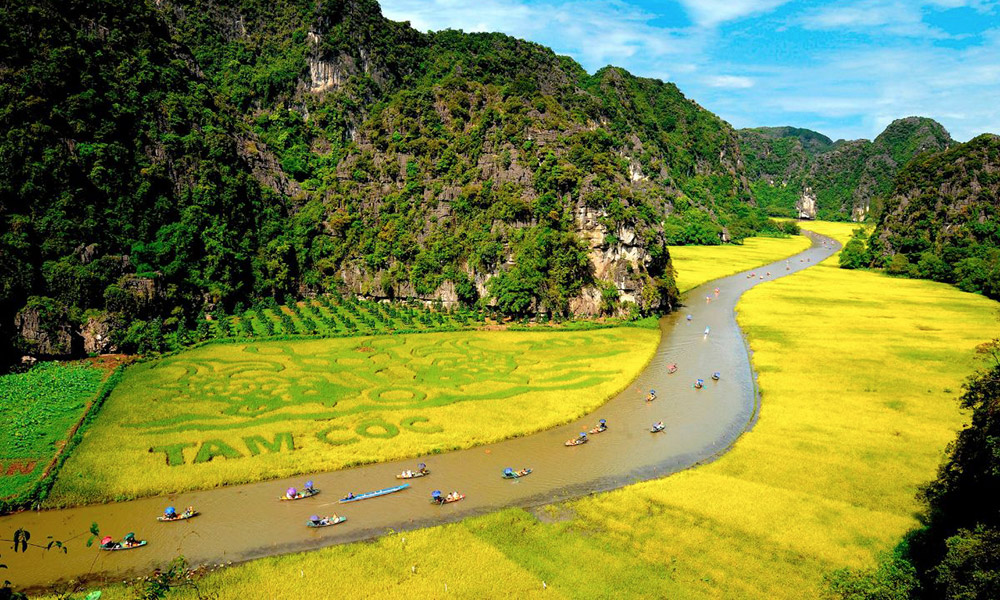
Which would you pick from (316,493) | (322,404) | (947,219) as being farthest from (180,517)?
(947,219)

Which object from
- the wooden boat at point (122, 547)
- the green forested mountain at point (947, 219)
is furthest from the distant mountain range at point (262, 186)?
the green forested mountain at point (947, 219)

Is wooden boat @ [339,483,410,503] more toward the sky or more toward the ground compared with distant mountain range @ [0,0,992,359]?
more toward the ground

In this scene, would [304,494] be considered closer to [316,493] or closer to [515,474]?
[316,493]

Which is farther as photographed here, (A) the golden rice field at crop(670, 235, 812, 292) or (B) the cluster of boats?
(A) the golden rice field at crop(670, 235, 812, 292)

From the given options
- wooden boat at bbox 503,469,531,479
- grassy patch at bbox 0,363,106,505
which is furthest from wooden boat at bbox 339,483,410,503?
grassy patch at bbox 0,363,106,505

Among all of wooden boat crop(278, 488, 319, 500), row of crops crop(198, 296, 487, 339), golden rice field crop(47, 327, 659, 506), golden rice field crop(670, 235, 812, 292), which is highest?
golden rice field crop(670, 235, 812, 292)

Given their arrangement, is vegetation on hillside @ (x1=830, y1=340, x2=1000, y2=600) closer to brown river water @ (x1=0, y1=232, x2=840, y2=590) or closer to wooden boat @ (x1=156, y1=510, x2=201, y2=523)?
brown river water @ (x1=0, y1=232, x2=840, y2=590)

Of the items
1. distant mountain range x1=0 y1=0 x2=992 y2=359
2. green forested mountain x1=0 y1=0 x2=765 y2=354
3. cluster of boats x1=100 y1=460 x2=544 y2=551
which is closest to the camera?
cluster of boats x1=100 y1=460 x2=544 y2=551

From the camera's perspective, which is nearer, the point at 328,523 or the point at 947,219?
the point at 328,523
